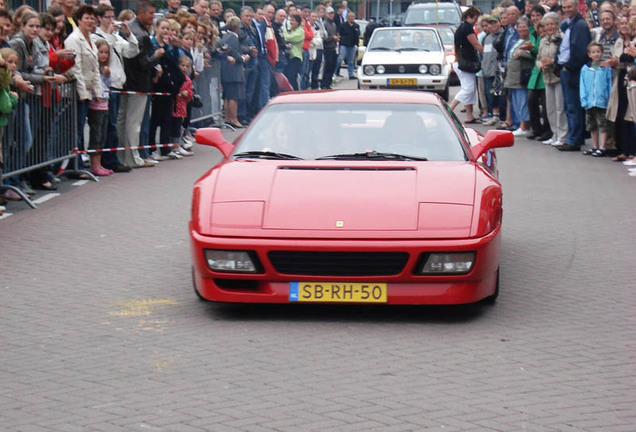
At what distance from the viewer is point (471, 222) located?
6.95m

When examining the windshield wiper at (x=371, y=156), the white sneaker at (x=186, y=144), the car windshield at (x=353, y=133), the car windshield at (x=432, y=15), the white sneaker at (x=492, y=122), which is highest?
the car windshield at (x=353, y=133)

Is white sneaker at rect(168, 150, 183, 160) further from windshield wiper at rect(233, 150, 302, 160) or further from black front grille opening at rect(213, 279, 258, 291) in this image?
black front grille opening at rect(213, 279, 258, 291)

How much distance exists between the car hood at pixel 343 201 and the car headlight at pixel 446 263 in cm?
12

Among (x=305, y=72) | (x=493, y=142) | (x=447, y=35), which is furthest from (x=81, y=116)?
(x=447, y=35)

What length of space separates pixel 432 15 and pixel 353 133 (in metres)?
30.0

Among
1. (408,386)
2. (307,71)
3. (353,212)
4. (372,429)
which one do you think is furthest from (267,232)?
(307,71)

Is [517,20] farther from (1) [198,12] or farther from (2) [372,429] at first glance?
(2) [372,429]

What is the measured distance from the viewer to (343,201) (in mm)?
7066

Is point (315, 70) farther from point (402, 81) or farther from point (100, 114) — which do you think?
point (100, 114)

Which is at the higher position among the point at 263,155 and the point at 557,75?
the point at 263,155

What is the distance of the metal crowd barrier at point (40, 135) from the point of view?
39.5 feet

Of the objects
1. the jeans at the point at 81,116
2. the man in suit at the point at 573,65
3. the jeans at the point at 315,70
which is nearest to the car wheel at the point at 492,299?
the jeans at the point at 81,116

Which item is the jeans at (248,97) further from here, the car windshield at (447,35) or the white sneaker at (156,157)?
the car windshield at (447,35)

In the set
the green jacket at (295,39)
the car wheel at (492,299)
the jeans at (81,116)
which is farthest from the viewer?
the green jacket at (295,39)
